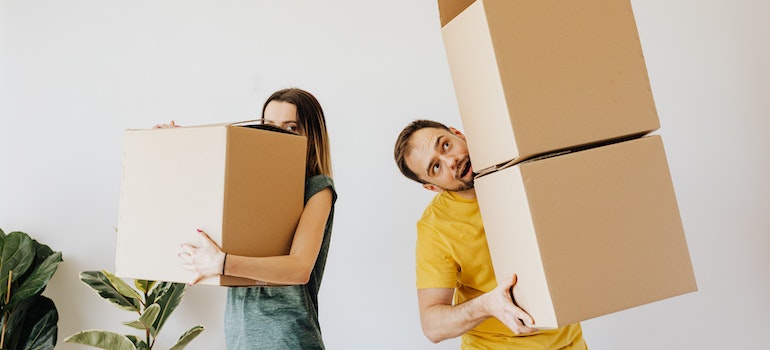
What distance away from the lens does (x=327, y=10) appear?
1.89 m

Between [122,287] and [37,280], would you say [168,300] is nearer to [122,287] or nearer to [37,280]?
[122,287]

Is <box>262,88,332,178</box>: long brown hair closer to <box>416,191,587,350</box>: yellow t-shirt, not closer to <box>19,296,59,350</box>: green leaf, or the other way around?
<box>416,191,587,350</box>: yellow t-shirt

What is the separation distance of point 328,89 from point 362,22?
0.25m

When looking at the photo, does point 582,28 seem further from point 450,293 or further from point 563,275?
point 450,293

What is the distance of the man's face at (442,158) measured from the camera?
1087mm

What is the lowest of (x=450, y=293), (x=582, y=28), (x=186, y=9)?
(x=450, y=293)

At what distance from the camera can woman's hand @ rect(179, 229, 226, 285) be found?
36.3 inches

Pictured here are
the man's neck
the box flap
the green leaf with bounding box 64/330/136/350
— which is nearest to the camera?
the box flap

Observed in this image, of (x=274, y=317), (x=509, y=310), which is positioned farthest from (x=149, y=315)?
(x=509, y=310)

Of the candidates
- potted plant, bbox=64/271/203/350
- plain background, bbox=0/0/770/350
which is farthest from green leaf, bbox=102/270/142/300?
plain background, bbox=0/0/770/350

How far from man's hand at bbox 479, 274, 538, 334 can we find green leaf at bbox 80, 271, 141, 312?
1.17 metres

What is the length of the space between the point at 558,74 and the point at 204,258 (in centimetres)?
63

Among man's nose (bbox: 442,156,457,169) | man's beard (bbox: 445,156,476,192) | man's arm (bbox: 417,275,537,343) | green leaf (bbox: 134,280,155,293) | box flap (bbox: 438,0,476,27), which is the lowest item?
man's arm (bbox: 417,275,537,343)

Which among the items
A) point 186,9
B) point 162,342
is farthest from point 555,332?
point 186,9
